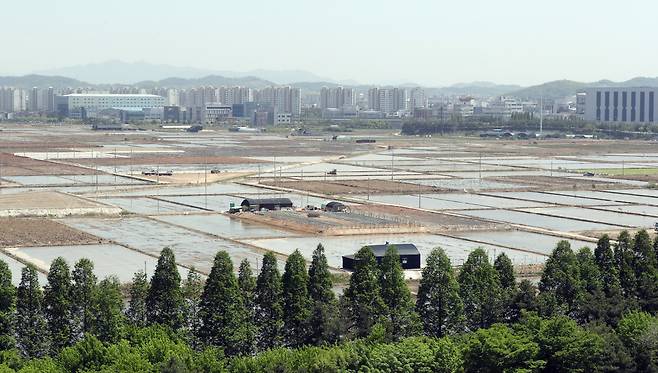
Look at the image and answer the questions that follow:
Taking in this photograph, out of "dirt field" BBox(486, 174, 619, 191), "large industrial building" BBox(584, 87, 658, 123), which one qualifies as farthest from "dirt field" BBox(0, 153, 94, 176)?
"large industrial building" BBox(584, 87, 658, 123)

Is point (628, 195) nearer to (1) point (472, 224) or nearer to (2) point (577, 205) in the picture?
(2) point (577, 205)

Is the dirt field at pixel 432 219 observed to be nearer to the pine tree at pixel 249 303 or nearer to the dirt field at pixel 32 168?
the pine tree at pixel 249 303

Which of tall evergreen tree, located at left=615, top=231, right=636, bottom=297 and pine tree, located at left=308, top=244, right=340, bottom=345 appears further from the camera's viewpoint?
tall evergreen tree, located at left=615, top=231, right=636, bottom=297

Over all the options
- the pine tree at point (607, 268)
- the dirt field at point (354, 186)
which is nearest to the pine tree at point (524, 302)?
the pine tree at point (607, 268)

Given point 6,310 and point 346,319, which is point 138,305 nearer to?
point 6,310

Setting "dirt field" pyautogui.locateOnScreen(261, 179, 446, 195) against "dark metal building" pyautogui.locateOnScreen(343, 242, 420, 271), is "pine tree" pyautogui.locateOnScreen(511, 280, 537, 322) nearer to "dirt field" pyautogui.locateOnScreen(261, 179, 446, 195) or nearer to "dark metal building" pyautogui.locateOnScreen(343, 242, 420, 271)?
"dark metal building" pyautogui.locateOnScreen(343, 242, 420, 271)

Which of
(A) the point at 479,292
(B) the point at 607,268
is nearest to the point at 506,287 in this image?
(A) the point at 479,292
